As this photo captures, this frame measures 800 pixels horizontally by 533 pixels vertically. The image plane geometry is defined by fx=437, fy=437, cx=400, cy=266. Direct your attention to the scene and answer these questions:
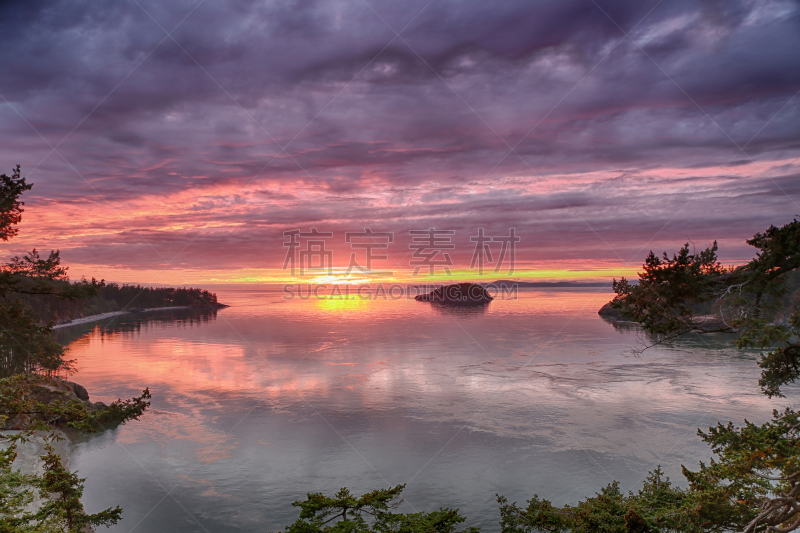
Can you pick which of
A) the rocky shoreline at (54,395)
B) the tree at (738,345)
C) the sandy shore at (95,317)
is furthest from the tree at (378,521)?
the sandy shore at (95,317)

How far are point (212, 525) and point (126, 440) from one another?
1474 centimetres

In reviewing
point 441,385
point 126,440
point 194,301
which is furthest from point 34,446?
point 194,301

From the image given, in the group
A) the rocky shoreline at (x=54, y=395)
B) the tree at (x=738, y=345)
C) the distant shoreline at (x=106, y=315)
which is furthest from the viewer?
the distant shoreline at (x=106, y=315)

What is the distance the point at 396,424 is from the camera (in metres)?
31.2

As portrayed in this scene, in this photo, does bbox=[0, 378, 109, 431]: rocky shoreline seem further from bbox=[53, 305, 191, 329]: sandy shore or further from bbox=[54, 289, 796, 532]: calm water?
bbox=[53, 305, 191, 329]: sandy shore

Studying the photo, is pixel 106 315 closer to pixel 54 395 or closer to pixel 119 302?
pixel 119 302

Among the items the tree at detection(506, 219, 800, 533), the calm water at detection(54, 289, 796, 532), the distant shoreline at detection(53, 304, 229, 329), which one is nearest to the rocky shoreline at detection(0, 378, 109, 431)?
the calm water at detection(54, 289, 796, 532)

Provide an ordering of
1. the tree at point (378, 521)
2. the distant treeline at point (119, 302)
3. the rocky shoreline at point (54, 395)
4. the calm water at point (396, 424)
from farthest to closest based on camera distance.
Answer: the distant treeline at point (119, 302) < the rocky shoreline at point (54, 395) < the calm water at point (396, 424) < the tree at point (378, 521)

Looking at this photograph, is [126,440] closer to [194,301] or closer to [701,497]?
[701,497]

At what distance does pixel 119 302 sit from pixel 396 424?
174 m

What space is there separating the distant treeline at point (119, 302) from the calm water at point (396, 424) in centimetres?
5615

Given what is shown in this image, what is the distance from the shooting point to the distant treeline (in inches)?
4183

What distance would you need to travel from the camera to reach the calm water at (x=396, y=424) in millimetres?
20453

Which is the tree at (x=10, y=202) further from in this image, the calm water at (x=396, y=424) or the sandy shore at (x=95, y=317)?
the sandy shore at (x=95, y=317)
